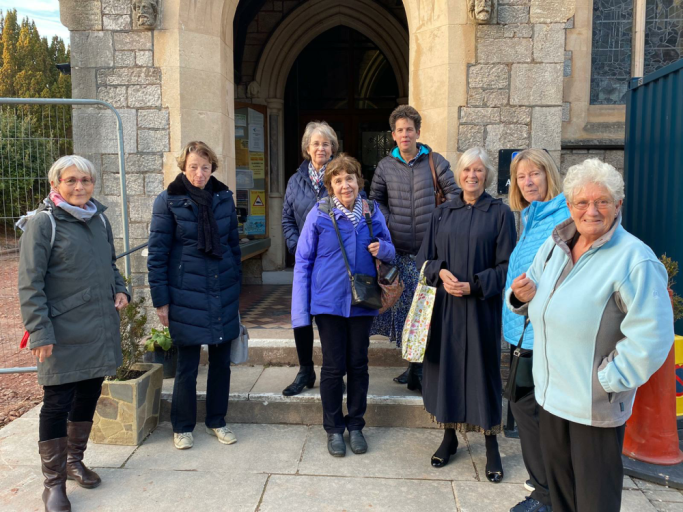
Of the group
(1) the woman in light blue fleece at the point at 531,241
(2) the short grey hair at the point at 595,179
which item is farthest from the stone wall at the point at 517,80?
(2) the short grey hair at the point at 595,179

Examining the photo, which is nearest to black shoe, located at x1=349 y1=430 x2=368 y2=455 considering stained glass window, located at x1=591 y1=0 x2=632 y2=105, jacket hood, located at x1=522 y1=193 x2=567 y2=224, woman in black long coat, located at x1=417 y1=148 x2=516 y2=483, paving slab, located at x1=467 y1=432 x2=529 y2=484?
woman in black long coat, located at x1=417 y1=148 x2=516 y2=483

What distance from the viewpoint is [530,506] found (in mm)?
2637

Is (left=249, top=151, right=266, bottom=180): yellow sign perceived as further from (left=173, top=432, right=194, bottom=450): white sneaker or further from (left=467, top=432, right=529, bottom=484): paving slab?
(left=467, top=432, right=529, bottom=484): paving slab

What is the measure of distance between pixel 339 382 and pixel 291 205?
127cm

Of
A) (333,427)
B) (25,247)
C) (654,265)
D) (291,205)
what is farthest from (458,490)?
(25,247)

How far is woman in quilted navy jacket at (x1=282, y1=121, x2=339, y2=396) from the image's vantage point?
141 inches

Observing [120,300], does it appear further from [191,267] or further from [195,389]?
[195,389]

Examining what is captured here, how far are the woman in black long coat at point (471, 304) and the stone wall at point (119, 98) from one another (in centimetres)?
287

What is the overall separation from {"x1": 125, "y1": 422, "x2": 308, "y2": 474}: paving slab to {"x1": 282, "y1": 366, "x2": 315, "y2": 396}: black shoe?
0.23m

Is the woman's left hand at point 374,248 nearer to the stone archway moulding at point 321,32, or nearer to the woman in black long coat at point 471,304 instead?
the woman in black long coat at point 471,304

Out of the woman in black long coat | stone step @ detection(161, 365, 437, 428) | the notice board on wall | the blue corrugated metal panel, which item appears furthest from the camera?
the notice board on wall

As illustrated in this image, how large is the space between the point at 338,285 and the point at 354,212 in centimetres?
45

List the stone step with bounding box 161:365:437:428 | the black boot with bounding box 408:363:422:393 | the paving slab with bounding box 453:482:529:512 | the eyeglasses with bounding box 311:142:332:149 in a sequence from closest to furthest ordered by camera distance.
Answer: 1. the paving slab with bounding box 453:482:529:512
2. the eyeglasses with bounding box 311:142:332:149
3. the stone step with bounding box 161:365:437:428
4. the black boot with bounding box 408:363:422:393

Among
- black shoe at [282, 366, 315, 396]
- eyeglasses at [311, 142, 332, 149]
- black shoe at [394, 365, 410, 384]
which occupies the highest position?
eyeglasses at [311, 142, 332, 149]
